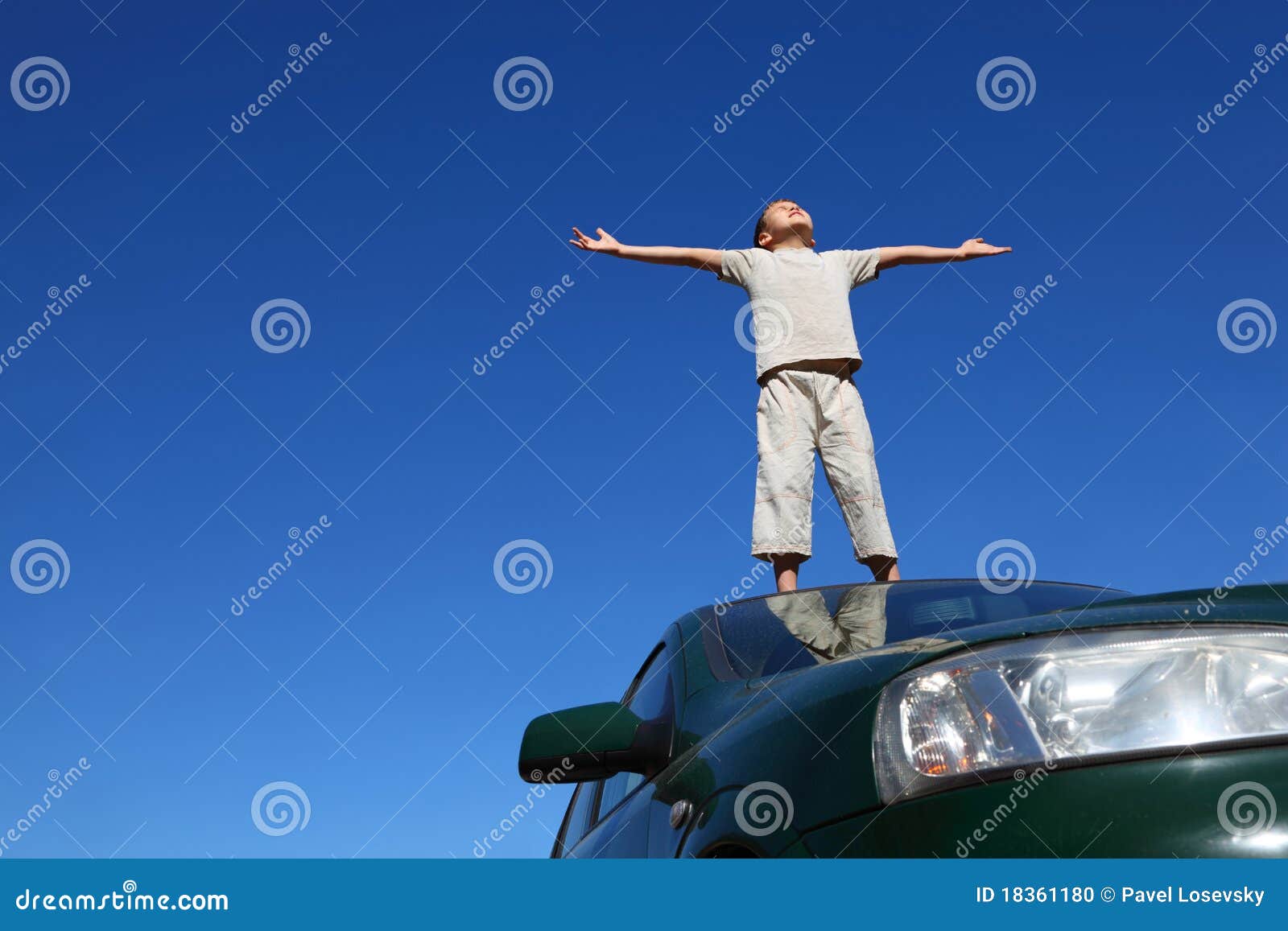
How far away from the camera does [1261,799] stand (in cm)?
141

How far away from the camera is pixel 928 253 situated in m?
5.33

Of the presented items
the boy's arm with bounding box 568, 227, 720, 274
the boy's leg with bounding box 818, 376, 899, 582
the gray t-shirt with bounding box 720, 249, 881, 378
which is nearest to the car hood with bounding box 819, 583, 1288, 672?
the boy's leg with bounding box 818, 376, 899, 582

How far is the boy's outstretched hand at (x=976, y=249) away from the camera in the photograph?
5344 millimetres

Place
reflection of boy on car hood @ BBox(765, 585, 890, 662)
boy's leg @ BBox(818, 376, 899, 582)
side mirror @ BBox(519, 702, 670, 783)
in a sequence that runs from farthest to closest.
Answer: boy's leg @ BBox(818, 376, 899, 582), reflection of boy on car hood @ BBox(765, 585, 890, 662), side mirror @ BBox(519, 702, 670, 783)

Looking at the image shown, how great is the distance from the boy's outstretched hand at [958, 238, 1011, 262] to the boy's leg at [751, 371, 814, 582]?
3.42ft

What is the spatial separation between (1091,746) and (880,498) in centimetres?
342

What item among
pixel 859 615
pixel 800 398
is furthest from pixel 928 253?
pixel 859 615

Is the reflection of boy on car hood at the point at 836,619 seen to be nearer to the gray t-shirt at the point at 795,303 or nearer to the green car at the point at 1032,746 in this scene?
the green car at the point at 1032,746

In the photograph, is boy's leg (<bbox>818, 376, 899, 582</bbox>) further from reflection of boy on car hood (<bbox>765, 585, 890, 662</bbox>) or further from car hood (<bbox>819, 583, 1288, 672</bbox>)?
car hood (<bbox>819, 583, 1288, 672</bbox>)

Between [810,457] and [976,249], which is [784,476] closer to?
[810,457]

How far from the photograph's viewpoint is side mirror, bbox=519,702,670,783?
2.31 m

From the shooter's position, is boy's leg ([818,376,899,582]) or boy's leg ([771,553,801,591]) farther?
boy's leg ([818,376,899,582])

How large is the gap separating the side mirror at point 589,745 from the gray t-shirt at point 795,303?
274cm
